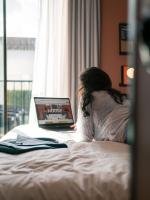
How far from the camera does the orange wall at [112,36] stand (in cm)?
361

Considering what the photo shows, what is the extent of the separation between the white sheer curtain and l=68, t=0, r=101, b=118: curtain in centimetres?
7

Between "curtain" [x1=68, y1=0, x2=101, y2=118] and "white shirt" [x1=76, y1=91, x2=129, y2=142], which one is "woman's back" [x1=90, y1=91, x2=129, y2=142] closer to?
"white shirt" [x1=76, y1=91, x2=129, y2=142]

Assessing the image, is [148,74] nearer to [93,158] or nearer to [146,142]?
[146,142]

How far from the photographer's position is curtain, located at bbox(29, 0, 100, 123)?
11.5ft

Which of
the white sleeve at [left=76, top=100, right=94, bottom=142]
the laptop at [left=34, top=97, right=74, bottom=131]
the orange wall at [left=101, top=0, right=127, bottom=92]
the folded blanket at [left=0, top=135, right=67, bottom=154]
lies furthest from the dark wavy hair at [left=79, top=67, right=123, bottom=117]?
the orange wall at [left=101, top=0, right=127, bottom=92]

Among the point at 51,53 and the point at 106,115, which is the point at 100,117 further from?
the point at 51,53

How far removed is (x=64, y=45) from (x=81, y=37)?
209 mm

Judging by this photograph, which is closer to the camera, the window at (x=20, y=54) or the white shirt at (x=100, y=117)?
the white shirt at (x=100, y=117)

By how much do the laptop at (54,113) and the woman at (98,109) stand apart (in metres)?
0.81

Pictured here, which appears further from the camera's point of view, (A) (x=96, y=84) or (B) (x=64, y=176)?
(A) (x=96, y=84)

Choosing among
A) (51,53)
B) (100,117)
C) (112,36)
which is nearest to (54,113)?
(51,53)

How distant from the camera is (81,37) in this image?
3535 millimetres

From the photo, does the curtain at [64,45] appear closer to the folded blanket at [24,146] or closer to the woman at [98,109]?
the woman at [98,109]

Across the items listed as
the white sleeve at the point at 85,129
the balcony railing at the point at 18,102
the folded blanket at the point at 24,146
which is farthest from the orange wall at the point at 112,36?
the folded blanket at the point at 24,146
